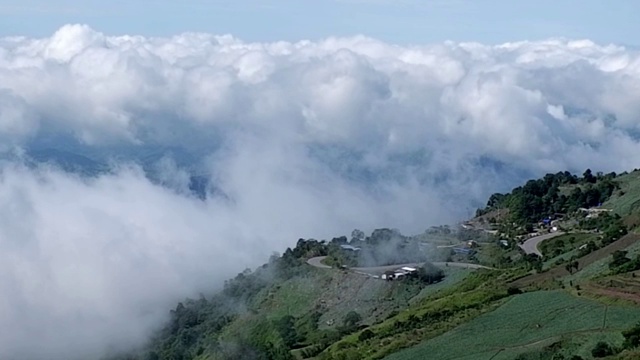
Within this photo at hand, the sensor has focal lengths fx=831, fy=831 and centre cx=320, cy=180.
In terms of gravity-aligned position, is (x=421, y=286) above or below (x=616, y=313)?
above

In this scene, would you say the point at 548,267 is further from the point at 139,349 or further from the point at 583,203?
the point at 139,349

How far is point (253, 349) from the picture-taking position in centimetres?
8712

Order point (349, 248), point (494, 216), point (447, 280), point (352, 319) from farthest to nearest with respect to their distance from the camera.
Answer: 1. point (494, 216)
2. point (349, 248)
3. point (447, 280)
4. point (352, 319)

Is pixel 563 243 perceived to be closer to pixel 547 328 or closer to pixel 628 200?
pixel 628 200

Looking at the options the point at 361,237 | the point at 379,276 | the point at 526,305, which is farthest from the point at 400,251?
the point at 526,305

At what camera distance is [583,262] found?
78.8 meters

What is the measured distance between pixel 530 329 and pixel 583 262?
981 inches

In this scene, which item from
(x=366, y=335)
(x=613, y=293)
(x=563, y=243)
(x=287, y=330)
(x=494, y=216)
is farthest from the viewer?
(x=494, y=216)

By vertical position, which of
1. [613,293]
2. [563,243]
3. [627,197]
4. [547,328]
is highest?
[627,197]

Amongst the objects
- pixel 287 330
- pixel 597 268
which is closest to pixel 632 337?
pixel 597 268

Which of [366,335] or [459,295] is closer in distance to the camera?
[366,335]

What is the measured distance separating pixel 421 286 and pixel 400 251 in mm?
19332

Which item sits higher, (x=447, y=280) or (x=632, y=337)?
(x=447, y=280)

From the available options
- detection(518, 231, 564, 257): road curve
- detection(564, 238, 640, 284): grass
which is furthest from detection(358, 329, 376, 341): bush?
detection(518, 231, 564, 257): road curve
